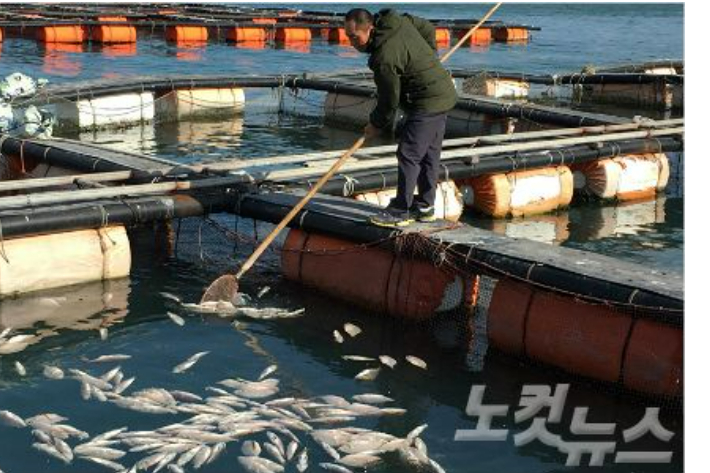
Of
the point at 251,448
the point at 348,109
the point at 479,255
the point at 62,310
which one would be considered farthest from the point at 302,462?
the point at 348,109

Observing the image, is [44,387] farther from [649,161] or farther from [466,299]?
[649,161]

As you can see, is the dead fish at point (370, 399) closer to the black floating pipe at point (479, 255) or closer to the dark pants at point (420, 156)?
the black floating pipe at point (479, 255)

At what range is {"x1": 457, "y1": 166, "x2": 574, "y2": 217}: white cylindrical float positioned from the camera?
59.0 ft

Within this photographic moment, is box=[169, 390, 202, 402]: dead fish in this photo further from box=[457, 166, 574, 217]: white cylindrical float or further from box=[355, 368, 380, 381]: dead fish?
box=[457, 166, 574, 217]: white cylindrical float

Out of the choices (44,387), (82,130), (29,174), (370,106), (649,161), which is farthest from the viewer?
(370,106)

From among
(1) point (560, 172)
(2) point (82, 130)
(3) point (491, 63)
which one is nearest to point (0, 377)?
(1) point (560, 172)

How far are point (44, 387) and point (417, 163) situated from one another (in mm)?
5122

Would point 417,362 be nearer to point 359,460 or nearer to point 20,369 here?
point 359,460

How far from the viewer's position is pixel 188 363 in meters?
10.7

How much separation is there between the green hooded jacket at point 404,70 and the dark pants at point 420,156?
150 mm

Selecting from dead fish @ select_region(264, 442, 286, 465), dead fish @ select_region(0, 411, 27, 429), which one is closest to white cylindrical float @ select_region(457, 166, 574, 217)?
dead fish @ select_region(264, 442, 286, 465)

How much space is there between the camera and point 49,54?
156 ft

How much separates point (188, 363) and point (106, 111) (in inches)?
707

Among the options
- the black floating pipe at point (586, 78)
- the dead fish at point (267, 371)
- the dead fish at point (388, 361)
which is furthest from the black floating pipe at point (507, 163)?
the black floating pipe at point (586, 78)
